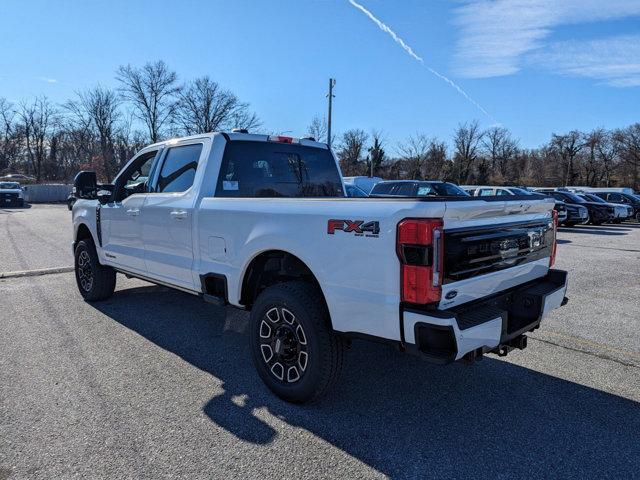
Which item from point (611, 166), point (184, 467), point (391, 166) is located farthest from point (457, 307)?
point (611, 166)

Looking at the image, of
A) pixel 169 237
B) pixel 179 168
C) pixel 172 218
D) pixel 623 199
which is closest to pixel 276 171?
pixel 179 168

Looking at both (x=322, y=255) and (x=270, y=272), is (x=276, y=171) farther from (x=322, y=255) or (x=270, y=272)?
(x=322, y=255)

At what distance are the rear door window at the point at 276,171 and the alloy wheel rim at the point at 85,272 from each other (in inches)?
120

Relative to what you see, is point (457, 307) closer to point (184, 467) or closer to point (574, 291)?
point (184, 467)

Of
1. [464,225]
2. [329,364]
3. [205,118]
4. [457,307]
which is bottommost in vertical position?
[329,364]

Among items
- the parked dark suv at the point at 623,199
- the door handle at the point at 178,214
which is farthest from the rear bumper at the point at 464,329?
the parked dark suv at the point at 623,199

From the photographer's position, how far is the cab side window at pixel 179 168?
4.57 meters

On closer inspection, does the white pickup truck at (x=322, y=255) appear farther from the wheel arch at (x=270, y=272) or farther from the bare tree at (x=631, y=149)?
the bare tree at (x=631, y=149)

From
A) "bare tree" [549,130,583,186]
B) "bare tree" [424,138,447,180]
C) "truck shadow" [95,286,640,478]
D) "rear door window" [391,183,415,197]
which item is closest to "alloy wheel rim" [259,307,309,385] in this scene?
"truck shadow" [95,286,640,478]

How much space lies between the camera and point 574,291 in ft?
24.0

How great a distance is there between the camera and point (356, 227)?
9.42ft

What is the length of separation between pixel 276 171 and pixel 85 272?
3469 millimetres

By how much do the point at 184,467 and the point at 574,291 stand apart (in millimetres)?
6657

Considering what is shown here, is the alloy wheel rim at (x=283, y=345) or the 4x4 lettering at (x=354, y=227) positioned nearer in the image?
the 4x4 lettering at (x=354, y=227)
